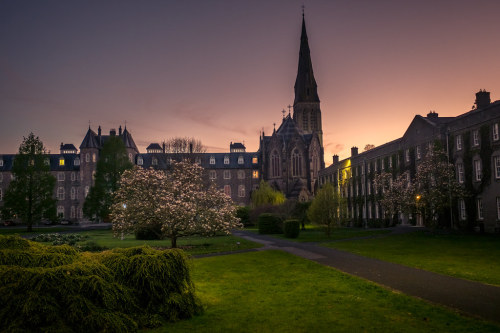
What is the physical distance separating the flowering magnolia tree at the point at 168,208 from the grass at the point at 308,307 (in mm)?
8448

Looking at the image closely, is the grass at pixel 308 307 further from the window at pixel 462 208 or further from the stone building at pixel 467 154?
the window at pixel 462 208

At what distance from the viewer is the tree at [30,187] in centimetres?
5488

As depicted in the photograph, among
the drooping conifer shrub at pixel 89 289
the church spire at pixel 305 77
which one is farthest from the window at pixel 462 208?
the church spire at pixel 305 77

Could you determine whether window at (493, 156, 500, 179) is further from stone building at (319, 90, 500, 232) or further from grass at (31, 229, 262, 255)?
grass at (31, 229, 262, 255)

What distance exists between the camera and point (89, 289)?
7.46 meters

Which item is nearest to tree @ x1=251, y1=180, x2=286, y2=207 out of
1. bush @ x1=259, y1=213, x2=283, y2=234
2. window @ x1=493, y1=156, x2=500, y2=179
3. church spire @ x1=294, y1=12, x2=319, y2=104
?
bush @ x1=259, y1=213, x2=283, y2=234

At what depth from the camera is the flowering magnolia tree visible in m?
23.9

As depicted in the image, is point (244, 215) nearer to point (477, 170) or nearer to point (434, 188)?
point (434, 188)

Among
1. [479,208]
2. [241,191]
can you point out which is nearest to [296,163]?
[241,191]

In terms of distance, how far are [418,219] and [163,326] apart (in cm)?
4257

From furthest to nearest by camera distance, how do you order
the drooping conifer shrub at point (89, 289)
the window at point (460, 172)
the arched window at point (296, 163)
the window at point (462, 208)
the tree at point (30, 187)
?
the arched window at point (296, 163), the tree at point (30, 187), the window at point (460, 172), the window at point (462, 208), the drooping conifer shrub at point (89, 289)

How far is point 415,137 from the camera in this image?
46.0 metres

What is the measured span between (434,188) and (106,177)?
5038 cm

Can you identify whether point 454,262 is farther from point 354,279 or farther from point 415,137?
point 415,137
